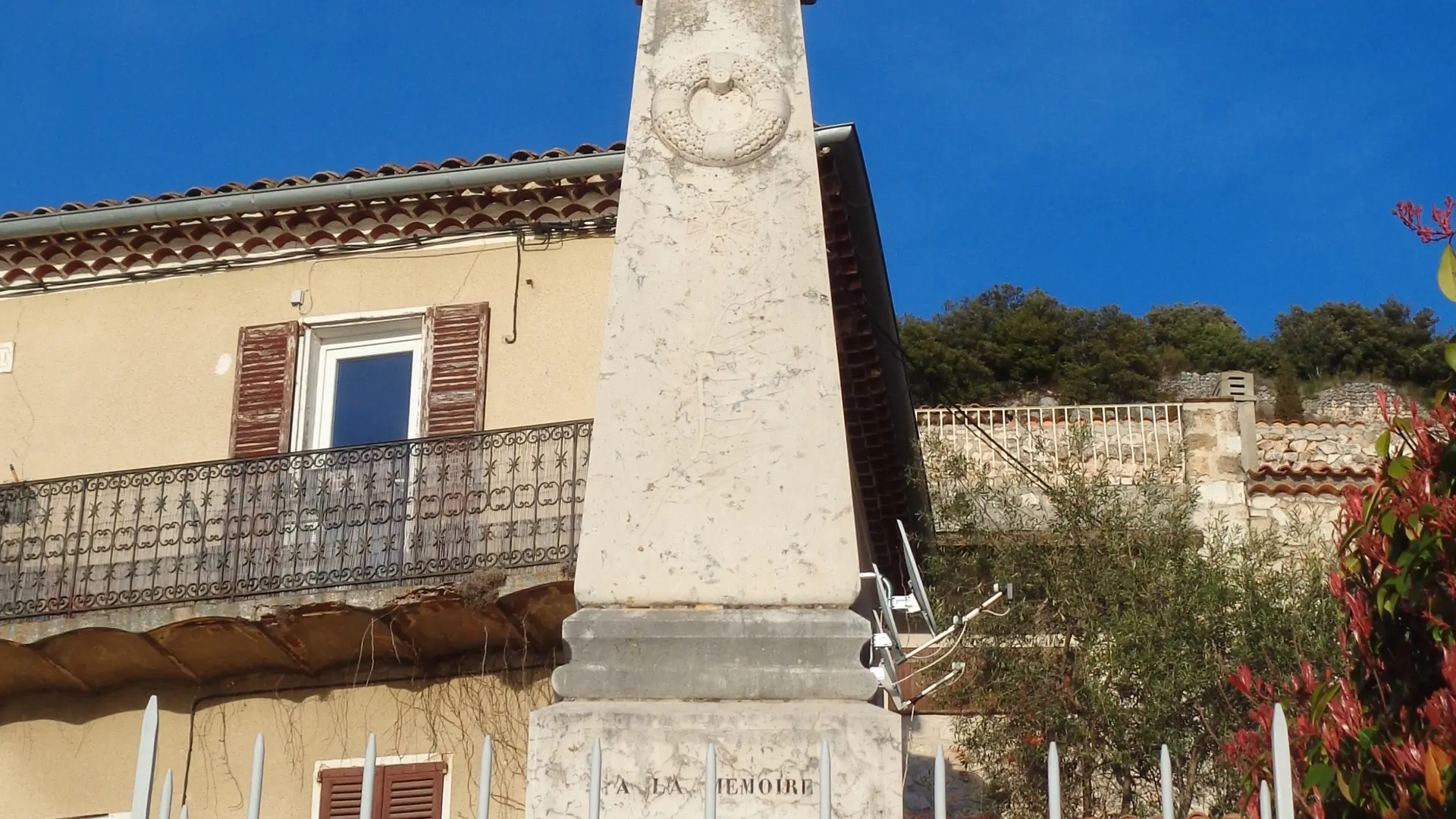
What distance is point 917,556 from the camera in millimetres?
14164

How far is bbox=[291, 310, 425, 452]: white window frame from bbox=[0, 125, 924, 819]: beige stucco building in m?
0.02

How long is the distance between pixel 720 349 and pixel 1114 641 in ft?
25.9

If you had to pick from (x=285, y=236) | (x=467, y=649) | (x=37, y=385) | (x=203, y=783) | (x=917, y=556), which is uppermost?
(x=285, y=236)

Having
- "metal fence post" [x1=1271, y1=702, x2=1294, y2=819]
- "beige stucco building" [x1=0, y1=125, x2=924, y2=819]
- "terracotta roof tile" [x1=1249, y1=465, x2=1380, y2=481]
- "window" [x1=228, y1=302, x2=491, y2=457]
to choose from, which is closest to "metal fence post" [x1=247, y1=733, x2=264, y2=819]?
"metal fence post" [x1=1271, y1=702, x2=1294, y2=819]

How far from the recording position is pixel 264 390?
12930 millimetres

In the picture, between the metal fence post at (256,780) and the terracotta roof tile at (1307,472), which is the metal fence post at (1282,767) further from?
the terracotta roof tile at (1307,472)

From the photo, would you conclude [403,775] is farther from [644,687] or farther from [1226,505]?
[1226,505]

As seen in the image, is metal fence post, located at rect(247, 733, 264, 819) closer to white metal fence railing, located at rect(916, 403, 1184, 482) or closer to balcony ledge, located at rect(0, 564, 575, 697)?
balcony ledge, located at rect(0, 564, 575, 697)

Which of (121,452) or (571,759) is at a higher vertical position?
(121,452)

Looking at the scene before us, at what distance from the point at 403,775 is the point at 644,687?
313 inches

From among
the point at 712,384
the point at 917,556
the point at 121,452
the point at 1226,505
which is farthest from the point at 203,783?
the point at 1226,505

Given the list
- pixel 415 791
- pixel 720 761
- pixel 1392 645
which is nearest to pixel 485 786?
pixel 720 761

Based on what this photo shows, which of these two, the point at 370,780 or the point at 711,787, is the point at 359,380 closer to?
the point at 370,780

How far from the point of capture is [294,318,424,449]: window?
12883 mm
